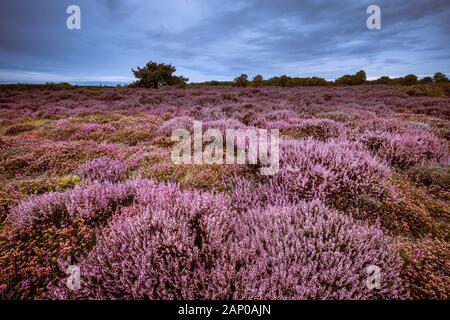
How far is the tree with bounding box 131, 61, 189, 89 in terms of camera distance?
33031 mm

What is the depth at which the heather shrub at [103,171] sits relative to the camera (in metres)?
4.15

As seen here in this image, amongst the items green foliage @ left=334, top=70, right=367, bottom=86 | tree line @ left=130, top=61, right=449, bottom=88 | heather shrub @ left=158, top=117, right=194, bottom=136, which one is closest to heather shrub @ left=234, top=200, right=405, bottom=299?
heather shrub @ left=158, top=117, right=194, bottom=136

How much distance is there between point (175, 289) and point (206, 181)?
2.02m

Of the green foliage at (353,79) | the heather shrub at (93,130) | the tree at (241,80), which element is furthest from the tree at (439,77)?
the heather shrub at (93,130)

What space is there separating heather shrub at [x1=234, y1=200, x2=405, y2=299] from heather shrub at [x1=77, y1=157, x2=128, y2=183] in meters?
A: 2.65

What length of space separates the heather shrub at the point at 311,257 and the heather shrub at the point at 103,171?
265cm

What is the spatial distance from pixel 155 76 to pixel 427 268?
114 ft

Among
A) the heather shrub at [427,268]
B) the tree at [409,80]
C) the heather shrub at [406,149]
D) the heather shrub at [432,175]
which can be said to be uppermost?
the tree at [409,80]

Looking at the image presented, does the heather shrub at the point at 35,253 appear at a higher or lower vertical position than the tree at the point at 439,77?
lower

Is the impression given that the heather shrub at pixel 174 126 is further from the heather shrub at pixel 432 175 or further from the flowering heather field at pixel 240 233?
the heather shrub at pixel 432 175

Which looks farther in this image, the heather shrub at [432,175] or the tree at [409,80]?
the tree at [409,80]

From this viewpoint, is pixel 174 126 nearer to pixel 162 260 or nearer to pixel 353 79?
pixel 162 260

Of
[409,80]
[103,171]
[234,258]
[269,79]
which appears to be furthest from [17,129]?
[409,80]

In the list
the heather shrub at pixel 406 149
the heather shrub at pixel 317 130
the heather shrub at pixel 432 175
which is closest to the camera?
the heather shrub at pixel 432 175
